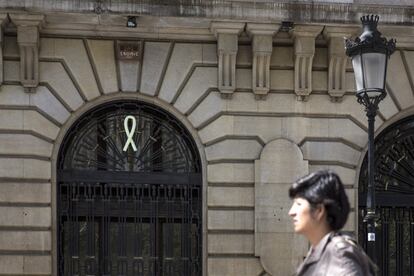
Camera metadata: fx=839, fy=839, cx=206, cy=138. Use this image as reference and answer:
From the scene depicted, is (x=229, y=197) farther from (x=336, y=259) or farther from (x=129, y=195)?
(x=336, y=259)

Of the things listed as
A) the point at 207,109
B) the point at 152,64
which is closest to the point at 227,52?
the point at 207,109

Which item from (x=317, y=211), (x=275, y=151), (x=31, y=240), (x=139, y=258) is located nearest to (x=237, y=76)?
(x=275, y=151)

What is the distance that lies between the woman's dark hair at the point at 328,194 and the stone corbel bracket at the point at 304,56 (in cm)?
984

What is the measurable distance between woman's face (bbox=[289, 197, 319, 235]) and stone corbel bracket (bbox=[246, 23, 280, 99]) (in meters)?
9.60

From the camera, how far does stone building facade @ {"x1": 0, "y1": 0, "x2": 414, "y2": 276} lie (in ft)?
42.7

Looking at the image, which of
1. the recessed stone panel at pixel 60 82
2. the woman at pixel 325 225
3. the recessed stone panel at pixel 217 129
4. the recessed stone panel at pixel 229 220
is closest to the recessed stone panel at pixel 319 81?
the recessed stone panel at pixel 217 129

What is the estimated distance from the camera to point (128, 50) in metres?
13.5

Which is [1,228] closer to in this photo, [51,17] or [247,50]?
[51,17]

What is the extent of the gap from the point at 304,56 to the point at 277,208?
250cm

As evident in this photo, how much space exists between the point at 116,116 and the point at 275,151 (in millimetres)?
2655

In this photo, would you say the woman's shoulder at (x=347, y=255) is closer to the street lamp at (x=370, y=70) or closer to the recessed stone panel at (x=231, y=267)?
the street lamp at (x=370, y=70)

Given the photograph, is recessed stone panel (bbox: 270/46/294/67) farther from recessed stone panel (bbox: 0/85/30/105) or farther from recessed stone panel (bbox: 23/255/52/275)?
recessed stone panel (bbox: 23/255/52/275)

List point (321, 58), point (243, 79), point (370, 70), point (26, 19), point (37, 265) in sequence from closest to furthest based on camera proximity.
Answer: point (370, 70), point (26, 19), point (37, 265), point (243, 79), point (321, 58)

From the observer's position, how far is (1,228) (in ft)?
42.5
